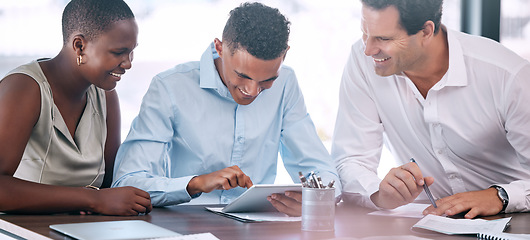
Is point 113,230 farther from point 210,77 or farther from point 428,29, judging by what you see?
point 428,29

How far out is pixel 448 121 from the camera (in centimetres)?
214

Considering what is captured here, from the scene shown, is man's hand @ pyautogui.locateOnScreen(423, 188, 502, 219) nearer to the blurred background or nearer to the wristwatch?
the wristwatch

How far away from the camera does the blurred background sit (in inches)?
126

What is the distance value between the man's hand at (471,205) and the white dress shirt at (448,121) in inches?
9.0

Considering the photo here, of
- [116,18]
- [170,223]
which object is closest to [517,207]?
[170,223]

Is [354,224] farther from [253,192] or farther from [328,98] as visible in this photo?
[328,98]

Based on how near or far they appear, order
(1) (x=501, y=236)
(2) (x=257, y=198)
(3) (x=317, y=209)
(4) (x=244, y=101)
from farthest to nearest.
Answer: (4) (x=244, y=101) → (2) (x=257, y=198) → (3) (x=317, y=209) → (1) (x=501, y=236)

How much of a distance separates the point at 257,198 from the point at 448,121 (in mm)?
825

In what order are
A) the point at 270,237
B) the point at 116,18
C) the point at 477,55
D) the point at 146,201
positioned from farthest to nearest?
the point at 477,55
the point at 116,18
the point at 146,201
the point at 270,237

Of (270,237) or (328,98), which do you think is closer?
(270,237)

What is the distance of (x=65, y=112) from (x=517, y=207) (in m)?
1.47

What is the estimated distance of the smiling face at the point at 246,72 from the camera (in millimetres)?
1915

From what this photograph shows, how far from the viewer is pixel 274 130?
7.40ft

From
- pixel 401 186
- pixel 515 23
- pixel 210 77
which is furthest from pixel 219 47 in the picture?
pixel 515 23
